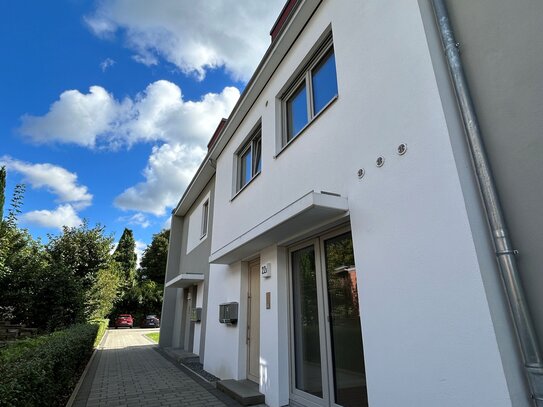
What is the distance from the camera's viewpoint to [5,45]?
9820mm

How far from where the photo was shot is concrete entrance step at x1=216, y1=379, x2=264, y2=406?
5.24 metres

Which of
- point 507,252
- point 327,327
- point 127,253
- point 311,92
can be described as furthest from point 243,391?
point 127,253

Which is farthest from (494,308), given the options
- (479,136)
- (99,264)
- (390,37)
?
(99,264)

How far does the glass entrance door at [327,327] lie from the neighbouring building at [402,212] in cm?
2

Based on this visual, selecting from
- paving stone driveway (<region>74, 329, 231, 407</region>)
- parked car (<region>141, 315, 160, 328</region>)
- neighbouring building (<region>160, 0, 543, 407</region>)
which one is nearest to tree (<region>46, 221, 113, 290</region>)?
paving stone driveway (<region>74, 329, 231, 407</region>)

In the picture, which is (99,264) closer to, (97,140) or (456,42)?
(97,140)

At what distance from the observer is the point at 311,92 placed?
18.4ft

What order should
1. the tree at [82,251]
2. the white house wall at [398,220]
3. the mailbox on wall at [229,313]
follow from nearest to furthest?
the white house wall at [398,220], the mailbox on wall at [229,313], the tree at [82,251]

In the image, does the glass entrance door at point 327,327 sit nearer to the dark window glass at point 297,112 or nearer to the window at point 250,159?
the dark window glass at point 297,112

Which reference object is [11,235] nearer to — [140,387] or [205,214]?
[205,214]

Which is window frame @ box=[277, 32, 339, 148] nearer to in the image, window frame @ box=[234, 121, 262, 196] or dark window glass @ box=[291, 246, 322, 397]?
window frame @ box=[234, 121, 262, 196]

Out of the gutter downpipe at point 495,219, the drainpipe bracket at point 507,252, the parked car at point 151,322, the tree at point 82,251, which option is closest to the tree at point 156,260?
the parked car at point 151,322

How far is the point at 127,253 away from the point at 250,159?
3948 cm

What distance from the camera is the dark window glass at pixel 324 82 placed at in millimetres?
5094
